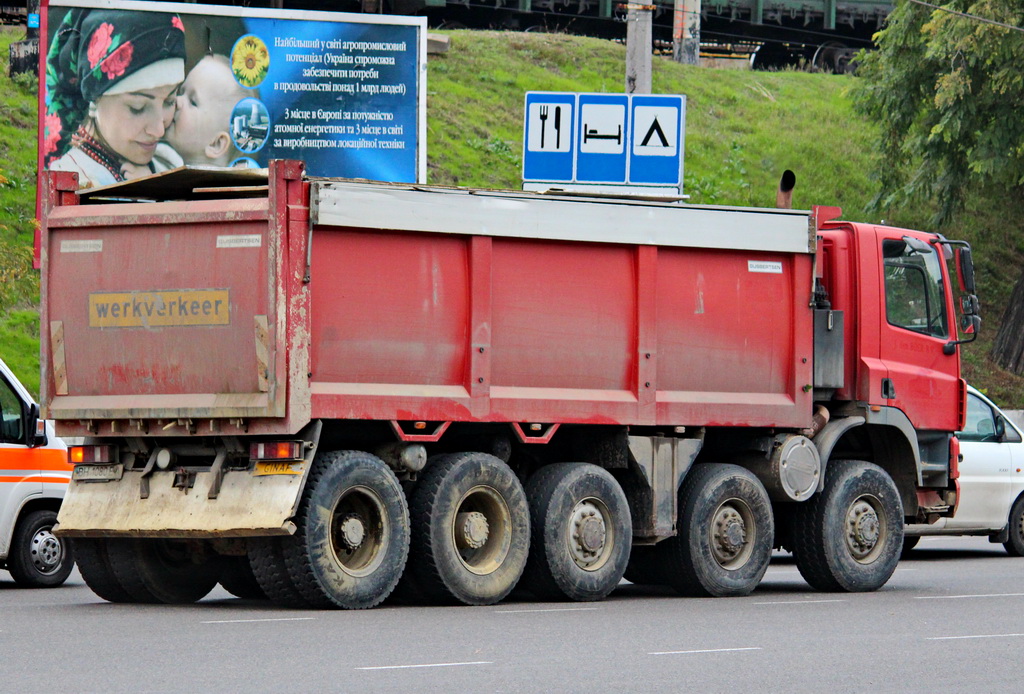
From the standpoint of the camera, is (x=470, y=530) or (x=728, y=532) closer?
(x=470, y=530)

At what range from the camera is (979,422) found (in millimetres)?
18406

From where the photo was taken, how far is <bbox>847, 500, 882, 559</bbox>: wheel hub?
549 inches

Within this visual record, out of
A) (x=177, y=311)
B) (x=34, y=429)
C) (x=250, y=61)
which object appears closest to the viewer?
(x=177, y=311)

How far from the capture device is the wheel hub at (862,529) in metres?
13.9

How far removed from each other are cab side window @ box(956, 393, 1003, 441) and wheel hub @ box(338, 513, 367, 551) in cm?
891

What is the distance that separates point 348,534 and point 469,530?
0.98m

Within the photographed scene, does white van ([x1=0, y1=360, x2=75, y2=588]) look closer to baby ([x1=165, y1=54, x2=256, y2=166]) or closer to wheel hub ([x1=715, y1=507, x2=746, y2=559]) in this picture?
wheel hub ([x1=715, y1=507, x2=746, y2=559])

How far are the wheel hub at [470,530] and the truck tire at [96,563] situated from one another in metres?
2.40

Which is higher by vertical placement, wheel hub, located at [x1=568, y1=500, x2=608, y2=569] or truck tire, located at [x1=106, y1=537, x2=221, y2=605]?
wheel hub, located at [x1=568, y1=500, x2=608, y2=569]

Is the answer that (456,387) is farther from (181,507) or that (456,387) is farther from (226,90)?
(226,90)

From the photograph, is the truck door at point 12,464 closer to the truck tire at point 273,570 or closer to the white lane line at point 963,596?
the truck tire at point 273,570

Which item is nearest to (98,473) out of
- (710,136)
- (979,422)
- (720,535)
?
(720,535)

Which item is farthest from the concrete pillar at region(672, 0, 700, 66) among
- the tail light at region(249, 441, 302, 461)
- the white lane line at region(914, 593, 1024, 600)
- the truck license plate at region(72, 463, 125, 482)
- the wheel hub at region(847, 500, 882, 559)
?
the tail light at region(249, 441, 302, 461)

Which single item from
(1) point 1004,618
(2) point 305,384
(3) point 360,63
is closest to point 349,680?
(2) point 305,384
